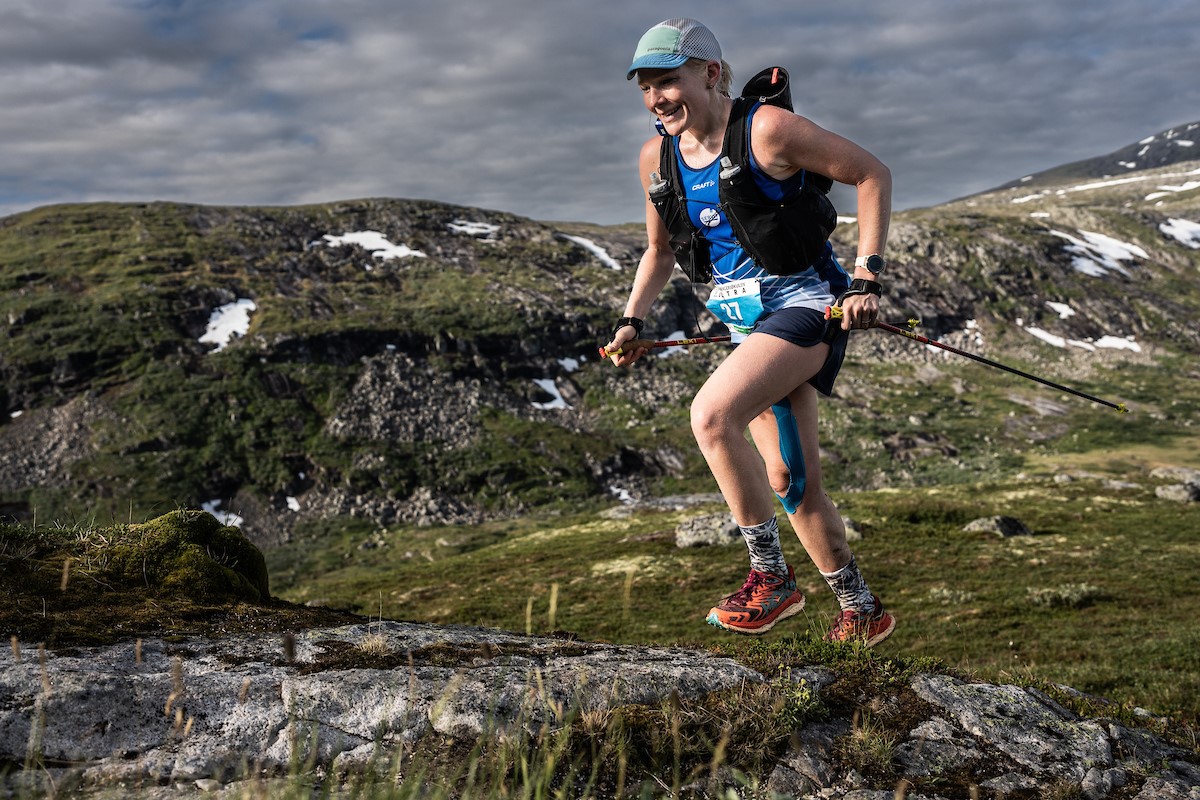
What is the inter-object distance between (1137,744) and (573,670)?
12.2 feet

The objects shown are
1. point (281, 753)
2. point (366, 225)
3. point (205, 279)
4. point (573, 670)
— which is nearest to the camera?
point (281, 753)

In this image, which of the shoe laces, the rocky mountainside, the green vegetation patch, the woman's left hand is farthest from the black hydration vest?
the rocky mountainside

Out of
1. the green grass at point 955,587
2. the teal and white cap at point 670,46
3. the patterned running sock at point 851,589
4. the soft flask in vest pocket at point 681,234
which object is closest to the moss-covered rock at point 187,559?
the green grass at point 955,587

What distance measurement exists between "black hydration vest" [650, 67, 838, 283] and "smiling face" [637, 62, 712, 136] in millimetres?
273

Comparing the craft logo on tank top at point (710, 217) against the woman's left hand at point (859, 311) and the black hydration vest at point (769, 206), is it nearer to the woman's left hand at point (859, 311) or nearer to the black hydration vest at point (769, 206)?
the black hydration vest at point (769, 206)

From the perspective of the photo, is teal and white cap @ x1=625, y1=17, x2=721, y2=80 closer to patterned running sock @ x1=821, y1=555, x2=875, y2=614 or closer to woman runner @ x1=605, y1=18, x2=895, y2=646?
woman runner @ x1=605, y1=18, x2=895, y2=646

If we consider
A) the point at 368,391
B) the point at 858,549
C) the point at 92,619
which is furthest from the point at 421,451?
the point at 92,619

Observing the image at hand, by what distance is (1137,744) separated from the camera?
4949mm

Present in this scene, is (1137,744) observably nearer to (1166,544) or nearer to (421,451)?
(1166,544)

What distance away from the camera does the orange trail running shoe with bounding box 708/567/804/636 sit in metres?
5.54

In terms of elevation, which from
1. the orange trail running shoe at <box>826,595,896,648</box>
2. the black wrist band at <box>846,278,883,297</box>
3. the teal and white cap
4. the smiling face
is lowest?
the orange trail running shoe at <box>826,595,896,648</box>

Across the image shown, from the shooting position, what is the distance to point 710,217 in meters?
Result: 5.62

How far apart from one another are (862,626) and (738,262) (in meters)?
3.05

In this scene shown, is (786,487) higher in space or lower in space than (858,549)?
higher
